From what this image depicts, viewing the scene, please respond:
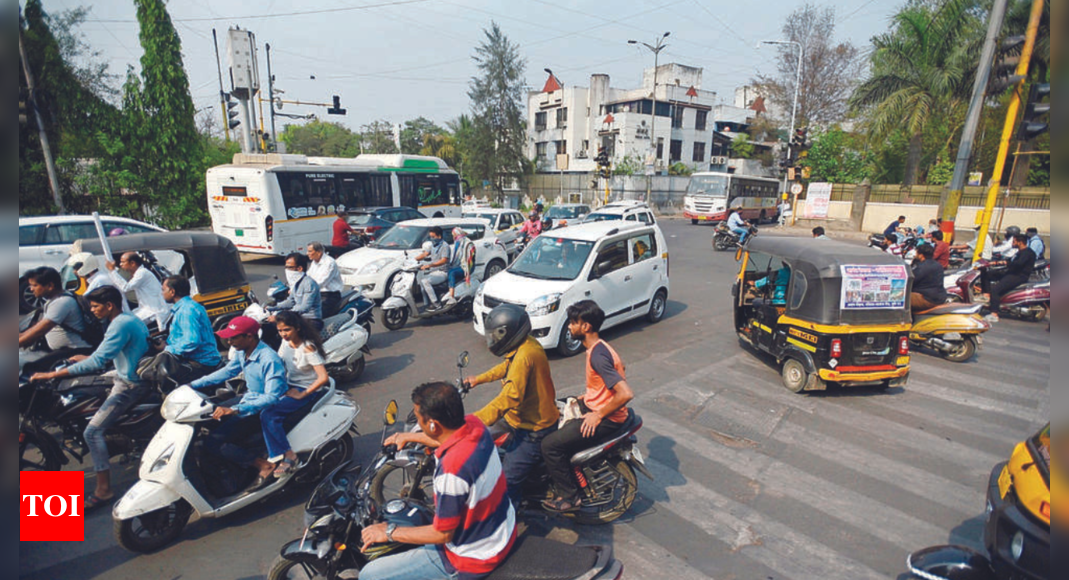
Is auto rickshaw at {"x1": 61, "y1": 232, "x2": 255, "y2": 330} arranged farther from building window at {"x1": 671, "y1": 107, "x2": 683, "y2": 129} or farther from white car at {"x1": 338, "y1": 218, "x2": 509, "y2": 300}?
building window at {"x1": 671, "y1": 107, "x2": 683, "y2": 129}

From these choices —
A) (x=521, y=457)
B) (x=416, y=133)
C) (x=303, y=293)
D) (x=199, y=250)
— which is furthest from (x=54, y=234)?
(x=416, y=133)

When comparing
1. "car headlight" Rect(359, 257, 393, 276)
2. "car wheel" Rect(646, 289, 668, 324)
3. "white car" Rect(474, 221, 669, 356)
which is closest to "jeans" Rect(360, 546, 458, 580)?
"white car" Rect(474, 221, 669, 356)

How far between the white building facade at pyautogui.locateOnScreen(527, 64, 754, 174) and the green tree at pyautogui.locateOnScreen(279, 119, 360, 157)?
81.1 feet

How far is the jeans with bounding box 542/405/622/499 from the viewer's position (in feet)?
11.6

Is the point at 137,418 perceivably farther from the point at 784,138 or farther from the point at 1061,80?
the point at 784,138

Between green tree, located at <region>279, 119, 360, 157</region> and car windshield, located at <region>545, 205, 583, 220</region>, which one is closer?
car windshield, located at <region>545, 205, 583, 220</region>

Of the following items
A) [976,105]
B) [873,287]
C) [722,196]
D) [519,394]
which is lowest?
[519,394]

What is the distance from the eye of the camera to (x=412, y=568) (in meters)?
2.50

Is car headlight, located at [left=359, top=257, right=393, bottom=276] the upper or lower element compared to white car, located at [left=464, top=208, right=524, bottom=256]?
lower

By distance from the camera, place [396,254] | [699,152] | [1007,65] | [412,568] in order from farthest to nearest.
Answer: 1. [699,152]
2. [396,254]
3. [1007,65]
4. [412,568]

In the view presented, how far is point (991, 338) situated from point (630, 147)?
37215mm

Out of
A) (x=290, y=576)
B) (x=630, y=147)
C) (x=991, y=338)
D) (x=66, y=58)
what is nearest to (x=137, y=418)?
(x=290, y=576)

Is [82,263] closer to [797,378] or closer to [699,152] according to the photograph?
[797,378]

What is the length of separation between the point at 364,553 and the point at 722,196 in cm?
2919
